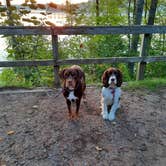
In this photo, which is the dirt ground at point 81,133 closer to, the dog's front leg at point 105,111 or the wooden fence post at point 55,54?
the dog's front leg at point 105,111

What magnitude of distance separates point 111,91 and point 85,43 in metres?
3.94

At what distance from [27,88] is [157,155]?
3281 mm

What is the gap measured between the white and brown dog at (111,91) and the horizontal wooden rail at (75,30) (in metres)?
1.42

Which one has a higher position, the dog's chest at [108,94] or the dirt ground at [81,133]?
the dog's chest at [108,94]

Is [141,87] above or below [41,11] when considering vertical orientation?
below

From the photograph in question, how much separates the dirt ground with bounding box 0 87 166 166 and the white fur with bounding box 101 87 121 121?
0.12 m

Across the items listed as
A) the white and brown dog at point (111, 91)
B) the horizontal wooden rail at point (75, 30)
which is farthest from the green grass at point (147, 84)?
the white and brown dog at point (111, 91)

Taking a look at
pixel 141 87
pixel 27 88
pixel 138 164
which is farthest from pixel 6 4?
pixel 138 164

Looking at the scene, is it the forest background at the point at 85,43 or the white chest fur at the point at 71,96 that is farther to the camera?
the forest background at the point at 85,43

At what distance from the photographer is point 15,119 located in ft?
15.3

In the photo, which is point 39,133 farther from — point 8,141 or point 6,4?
point 6,4

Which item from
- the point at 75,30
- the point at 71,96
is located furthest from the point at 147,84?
the point at 71,96

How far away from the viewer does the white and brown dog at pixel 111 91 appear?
4293 millimetres

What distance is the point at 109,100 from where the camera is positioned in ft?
15.1
